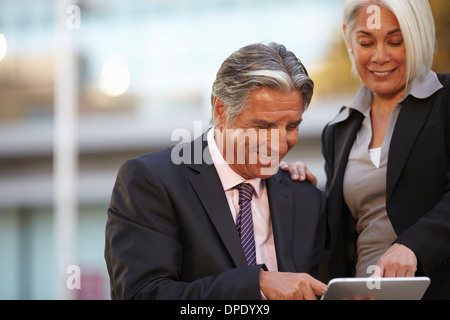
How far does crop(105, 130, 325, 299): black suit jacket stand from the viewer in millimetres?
2080

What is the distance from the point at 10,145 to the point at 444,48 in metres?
9.13

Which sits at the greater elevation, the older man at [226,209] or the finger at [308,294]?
the older man at [226,209]

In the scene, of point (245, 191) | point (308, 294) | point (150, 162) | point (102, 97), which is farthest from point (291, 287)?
point (102, 97)

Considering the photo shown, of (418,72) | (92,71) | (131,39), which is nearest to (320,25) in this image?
(131,39)

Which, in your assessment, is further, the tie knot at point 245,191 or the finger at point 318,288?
the tie knot at point 245,191

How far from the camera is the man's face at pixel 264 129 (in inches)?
89.4

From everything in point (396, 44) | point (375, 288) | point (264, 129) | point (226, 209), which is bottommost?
point (375, 288)

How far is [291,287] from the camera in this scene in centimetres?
200

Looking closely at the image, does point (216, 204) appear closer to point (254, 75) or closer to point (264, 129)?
point (264, 129)

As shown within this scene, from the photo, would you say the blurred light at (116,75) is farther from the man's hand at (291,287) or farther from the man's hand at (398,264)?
the man's hand at (291,287)

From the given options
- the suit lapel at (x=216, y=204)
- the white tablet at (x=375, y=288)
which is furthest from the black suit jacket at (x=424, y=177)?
the suit lapel at (x=216, y=204)

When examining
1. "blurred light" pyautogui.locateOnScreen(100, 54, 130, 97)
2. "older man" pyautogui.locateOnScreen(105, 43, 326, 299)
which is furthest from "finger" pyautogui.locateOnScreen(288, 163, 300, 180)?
"blurred light" pyautogui.locateOnScreen(100, 54, 130, 97)

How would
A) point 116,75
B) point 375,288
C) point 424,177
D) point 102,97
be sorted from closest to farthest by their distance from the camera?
1. point 375,288
2. point 424,177
3. point 116,75
4. point 102,97

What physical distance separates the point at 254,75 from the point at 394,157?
664mm
